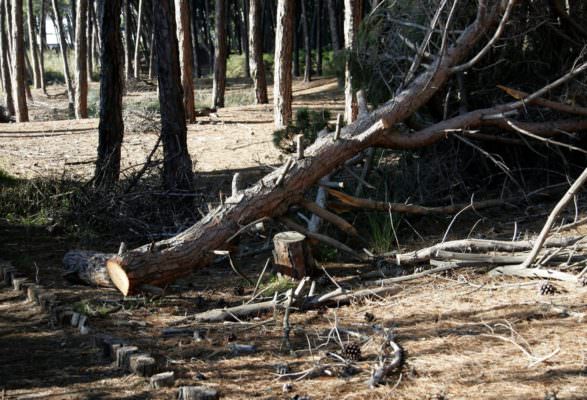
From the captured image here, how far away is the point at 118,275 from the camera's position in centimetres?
627

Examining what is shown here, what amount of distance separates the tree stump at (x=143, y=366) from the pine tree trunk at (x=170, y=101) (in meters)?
4.28

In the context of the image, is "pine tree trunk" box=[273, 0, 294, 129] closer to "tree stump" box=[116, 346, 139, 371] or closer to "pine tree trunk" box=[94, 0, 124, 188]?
"pine tree trunk" box=[94, 0, 124, 188]

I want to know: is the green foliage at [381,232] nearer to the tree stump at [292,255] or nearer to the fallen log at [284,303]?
the tree stump at [292,255]

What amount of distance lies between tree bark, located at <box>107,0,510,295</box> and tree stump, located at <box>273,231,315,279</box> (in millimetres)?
316

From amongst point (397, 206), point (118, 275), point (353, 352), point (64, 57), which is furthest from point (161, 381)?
point (64, 57)

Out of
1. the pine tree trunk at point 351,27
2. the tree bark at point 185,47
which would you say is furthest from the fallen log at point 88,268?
the tree bark at point 185,47

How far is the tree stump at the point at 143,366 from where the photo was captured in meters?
4.64

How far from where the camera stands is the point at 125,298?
20.7 feet

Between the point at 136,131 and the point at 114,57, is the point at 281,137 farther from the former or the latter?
the point at 136,131

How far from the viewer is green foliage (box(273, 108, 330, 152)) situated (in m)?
10.0

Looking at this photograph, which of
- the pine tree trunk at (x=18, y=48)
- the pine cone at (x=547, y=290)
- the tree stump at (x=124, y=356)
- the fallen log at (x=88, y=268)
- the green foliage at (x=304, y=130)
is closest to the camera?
the tree stump at (x=124, y=356)

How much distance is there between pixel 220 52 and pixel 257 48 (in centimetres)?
155

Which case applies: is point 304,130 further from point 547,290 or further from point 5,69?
point 5,69

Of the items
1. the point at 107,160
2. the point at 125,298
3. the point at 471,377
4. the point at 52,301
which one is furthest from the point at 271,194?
the point at 107,160
